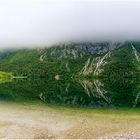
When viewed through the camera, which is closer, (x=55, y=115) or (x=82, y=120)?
(x=82, y=120)

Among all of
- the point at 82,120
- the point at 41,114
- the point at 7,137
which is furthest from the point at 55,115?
the point at 7,137

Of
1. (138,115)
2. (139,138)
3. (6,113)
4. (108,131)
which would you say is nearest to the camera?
(139,138)

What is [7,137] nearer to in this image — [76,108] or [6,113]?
[6,113]

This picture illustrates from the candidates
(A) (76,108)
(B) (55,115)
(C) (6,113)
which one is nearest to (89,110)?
(A) (76,108)

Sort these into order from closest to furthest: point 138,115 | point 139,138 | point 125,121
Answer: point 139,138 < point 125,121 < point 138,115

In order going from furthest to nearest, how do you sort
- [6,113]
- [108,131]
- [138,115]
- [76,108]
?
[76,108] → [6,113] → [138,115] → [108,131]

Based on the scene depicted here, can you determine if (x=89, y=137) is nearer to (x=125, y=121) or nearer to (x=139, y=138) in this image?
(x=139, y=138)

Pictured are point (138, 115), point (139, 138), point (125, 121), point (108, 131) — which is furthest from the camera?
point (138, 115)

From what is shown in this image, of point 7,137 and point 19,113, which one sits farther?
point 19,113
